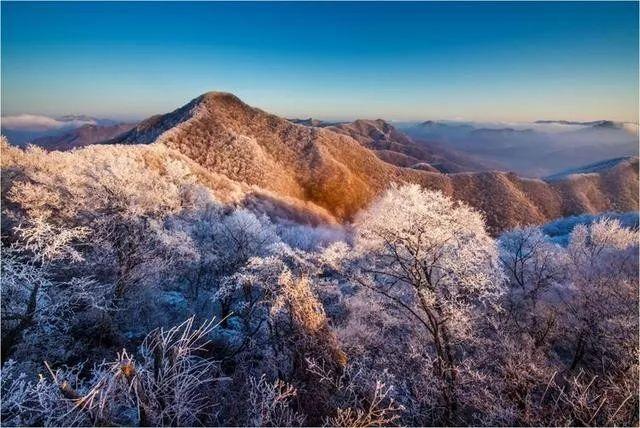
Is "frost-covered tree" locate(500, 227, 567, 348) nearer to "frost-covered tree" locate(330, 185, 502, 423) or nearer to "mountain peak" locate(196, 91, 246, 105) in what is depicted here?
"frost-covered tree" locate(330, 185, 502, 423)

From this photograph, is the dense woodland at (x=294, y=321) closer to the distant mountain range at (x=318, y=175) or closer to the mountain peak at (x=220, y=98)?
the distant mountain range at (x=318, y=175)

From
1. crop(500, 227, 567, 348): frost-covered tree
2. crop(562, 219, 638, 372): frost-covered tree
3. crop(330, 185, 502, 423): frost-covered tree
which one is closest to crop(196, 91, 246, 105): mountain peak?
crop(500, 227, 567, 348): frost-covered tree

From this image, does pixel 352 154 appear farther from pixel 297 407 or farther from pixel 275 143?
pixel 297 407

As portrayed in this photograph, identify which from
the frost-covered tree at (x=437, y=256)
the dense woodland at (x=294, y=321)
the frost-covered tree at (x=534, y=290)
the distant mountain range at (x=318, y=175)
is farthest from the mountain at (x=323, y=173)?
the frost-covered tree at (x=437, y=256)

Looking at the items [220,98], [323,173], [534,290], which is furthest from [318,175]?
[534,290]

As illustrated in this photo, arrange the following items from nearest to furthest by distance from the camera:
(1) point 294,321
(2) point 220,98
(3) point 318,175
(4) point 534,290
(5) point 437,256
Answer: (1) point 294,321
(5) point 437,256
(4) point 534,290
(3) point 318,175
(2) point 220,98

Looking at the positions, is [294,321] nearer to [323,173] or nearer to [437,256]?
[437,256]
